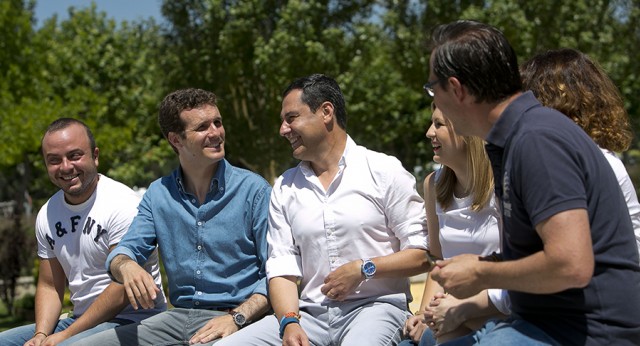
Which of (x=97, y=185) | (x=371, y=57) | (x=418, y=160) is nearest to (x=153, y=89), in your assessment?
(x=371, y=57)

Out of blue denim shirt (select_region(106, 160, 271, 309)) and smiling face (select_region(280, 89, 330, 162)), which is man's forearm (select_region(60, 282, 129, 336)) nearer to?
blue denim shirt (select_region(106, 160, 271, 309))

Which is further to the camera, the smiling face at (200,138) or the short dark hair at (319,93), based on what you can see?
the smiling face at (200,138)

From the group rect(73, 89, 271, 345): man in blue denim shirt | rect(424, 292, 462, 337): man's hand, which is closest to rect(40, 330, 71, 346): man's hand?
rect(73, 89, 271, 345): man in blue denim shirt

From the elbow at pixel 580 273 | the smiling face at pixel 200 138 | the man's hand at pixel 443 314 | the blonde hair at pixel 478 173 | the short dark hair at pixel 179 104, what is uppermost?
the short dark hair at pixel 179 104

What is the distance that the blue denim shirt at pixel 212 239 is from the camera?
4430 millimetres

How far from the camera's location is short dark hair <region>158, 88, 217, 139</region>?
4520mm

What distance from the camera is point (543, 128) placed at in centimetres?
244

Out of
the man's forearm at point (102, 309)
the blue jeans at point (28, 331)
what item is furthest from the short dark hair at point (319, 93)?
the blue jeans at point (28, 331)

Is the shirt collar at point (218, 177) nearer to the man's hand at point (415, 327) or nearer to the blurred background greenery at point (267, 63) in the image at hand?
the man's hand at point (415, 327)

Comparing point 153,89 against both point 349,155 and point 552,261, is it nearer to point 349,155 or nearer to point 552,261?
point 349,155

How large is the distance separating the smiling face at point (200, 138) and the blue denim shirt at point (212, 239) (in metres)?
0.12

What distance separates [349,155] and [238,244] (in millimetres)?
782

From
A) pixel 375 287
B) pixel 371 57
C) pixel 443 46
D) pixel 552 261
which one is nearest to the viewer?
pixel 552 261

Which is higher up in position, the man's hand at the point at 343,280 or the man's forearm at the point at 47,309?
the man's forearm at the point at 47,309
